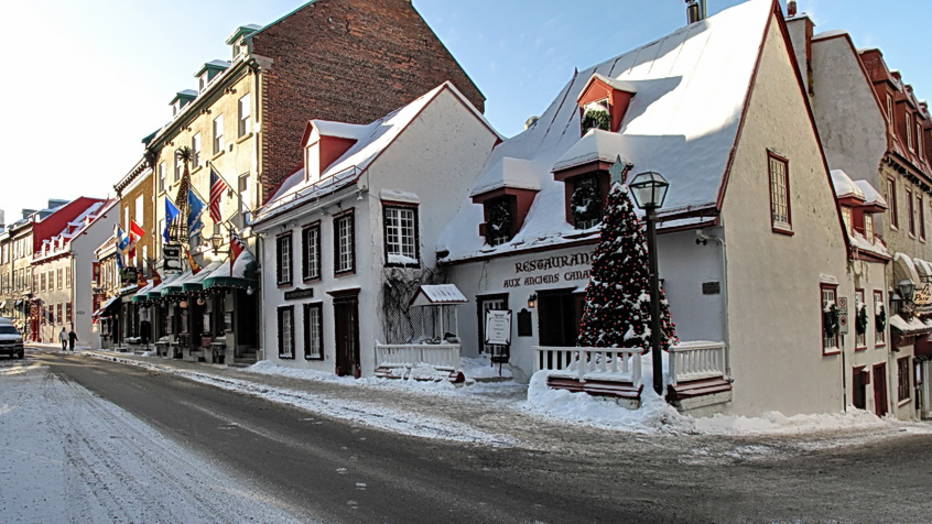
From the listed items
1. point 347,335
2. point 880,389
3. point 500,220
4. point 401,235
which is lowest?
point 880,389

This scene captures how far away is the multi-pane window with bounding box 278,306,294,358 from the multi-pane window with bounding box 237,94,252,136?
7479mm

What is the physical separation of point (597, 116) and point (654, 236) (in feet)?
26.2

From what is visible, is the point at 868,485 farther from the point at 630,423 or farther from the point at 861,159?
the point at 861,159

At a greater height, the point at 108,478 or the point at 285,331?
the point at 285,331

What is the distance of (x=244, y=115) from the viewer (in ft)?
93.5

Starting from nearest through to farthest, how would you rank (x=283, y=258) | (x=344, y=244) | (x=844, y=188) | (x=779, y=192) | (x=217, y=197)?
1. (x=779, y=192)
2. (x=844, y=188)
3. (x=344, y=244)
4. (x=283, y=258)
5. (x=217, y=197)

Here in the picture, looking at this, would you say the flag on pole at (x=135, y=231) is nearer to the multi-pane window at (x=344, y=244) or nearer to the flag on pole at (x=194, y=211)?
the flag on pole at (x=194, y=211)

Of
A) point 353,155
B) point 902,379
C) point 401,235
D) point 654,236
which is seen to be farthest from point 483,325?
point 902,379

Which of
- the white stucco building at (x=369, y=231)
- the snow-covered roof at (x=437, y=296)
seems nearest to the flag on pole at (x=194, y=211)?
the white stucco building at (x=369, y=231)

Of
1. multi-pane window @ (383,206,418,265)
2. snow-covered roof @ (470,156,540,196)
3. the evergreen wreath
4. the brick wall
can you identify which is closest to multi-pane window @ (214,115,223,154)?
the brick wall

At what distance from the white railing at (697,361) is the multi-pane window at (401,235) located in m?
9.81

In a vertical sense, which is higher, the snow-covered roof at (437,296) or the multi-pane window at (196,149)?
the multi-pane window at (196,149)

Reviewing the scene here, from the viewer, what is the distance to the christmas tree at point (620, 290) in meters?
12.7

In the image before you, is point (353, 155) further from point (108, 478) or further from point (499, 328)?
point (108, 478)
